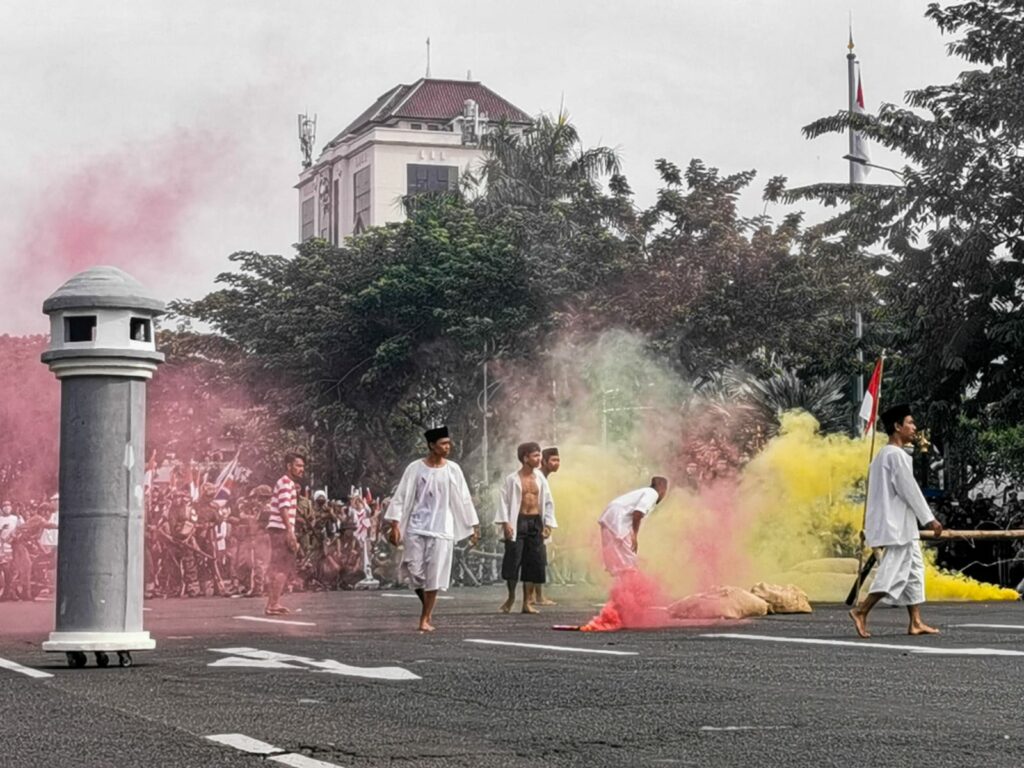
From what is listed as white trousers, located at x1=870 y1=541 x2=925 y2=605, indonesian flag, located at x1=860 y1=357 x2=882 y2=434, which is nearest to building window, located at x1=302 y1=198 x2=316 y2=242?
indonesian flag, located at x1=860 y1=357 x2=882 y2=434

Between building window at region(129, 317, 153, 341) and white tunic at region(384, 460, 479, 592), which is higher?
building window at region(129, 317, 153, 341)

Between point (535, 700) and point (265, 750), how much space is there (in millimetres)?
2392

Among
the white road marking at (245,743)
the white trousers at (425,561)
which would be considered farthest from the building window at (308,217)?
the white road marking at (245,743)

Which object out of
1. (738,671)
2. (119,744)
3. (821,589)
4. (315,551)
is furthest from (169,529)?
(119,744)

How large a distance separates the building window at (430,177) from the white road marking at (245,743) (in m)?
100

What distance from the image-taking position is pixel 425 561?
18688mm

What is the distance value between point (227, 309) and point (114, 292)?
4213cm

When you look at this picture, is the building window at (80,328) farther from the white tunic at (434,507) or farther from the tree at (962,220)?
the tree at (962,220)

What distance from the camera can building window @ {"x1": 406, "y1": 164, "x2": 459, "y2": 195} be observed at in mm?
108938

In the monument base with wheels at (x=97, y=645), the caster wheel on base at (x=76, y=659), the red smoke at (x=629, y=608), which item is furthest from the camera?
the red smoke at (x=629, y=608)

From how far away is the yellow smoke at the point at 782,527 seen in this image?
80.9 feet

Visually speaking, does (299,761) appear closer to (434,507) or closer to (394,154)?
(434,507)

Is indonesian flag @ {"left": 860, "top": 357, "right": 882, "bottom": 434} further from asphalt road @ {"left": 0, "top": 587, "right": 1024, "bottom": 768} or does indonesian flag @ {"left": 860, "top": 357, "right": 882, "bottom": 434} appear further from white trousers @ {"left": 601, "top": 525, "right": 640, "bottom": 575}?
asphalt road @ {"left": 0, "top": 587, "right": 1024, "bottom": 768}

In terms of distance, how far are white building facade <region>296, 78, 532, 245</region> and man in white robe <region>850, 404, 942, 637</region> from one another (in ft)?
290
